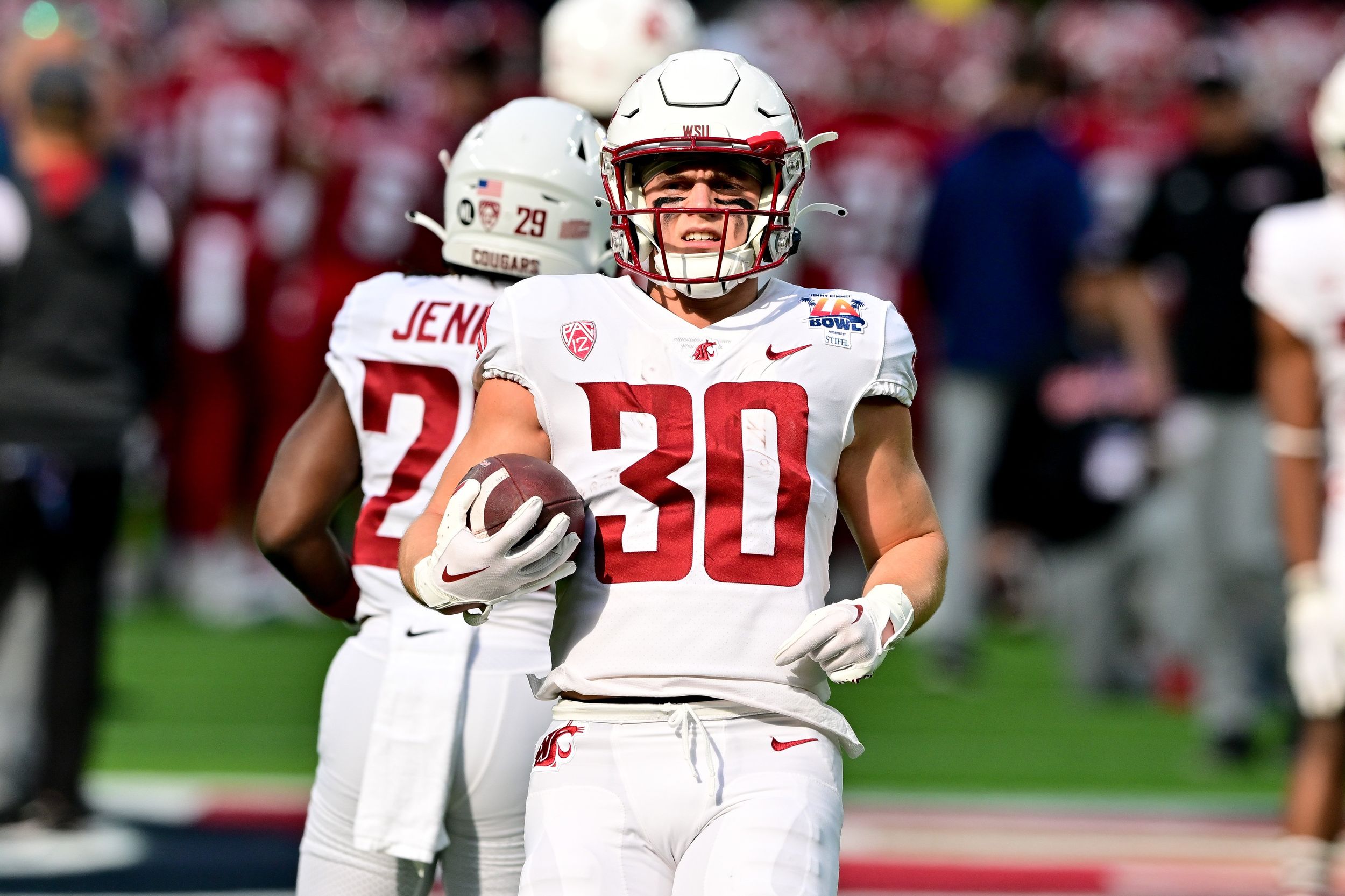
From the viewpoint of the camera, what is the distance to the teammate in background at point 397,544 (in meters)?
3.37

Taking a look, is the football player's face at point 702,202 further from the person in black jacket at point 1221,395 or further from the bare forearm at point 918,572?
the person in black jacket at point 1221,395

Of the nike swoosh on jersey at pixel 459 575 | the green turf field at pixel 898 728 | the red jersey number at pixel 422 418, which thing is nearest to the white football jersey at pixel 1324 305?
the green turf field at pixel 898 728

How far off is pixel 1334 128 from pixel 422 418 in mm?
2526

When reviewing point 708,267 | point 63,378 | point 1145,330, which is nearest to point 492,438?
point 708,267

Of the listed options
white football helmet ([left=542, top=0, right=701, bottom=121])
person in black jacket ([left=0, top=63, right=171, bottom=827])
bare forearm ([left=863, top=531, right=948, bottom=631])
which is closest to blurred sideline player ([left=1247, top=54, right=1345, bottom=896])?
white football helmet ([left=542, top=0, right=701, bottom=121])

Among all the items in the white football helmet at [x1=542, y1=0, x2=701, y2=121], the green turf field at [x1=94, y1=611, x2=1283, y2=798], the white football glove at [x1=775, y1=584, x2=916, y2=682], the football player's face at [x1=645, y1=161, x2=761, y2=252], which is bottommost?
the green turf field at [x1=94, y1=611, x2=1283, y2=798]

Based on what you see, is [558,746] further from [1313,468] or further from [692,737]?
[1313,468]

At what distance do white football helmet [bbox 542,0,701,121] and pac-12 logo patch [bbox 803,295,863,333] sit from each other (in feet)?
6.20

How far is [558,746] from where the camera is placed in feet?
9.96

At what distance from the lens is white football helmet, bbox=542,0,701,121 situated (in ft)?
16.6

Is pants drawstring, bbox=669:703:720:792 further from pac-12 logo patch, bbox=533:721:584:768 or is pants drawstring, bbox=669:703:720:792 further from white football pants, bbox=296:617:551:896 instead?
white football pants, bbox=296:617:551:896

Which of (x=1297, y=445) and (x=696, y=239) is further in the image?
(x=1297, y=445)

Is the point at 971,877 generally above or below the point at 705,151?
below

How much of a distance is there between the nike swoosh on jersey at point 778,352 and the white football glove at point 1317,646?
2200 mm
